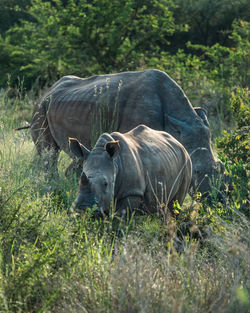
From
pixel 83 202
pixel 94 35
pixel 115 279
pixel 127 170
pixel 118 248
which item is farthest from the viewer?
pixel 94 35

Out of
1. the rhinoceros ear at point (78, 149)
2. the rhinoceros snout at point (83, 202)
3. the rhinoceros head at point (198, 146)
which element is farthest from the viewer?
the rhinoceros head at point (198, 146)

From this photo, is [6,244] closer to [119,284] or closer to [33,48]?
[119,284]

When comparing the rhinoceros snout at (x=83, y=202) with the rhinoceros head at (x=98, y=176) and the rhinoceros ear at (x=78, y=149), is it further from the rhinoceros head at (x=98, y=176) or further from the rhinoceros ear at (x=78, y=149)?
the rhinoceros ear at (x=78, y=149)

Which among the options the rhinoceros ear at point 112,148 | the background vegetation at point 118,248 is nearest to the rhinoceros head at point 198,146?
the background vegetation at point 118,248

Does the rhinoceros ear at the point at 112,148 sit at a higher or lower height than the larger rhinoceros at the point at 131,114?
higher

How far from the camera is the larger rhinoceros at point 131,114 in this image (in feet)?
22.8

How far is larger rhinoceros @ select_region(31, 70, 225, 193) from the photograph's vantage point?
274 inches

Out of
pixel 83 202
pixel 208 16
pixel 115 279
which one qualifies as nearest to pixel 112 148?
pixel 83 202

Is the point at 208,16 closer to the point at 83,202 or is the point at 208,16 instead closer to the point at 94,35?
the point at 94,35

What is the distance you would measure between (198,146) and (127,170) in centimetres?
197

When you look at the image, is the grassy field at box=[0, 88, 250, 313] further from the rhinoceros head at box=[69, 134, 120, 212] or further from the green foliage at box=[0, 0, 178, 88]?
the green foliage at box=[0, 0, 178, 88]

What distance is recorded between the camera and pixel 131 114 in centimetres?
738

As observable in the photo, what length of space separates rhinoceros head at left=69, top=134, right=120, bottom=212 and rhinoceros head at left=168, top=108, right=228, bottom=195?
1.92 meters

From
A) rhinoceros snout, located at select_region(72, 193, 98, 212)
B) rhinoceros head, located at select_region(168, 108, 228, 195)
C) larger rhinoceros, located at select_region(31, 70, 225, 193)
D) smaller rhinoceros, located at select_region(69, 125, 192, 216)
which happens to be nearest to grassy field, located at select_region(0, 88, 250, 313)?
rhinoceros snout, located at select_region(72, 193, 98, 212)
